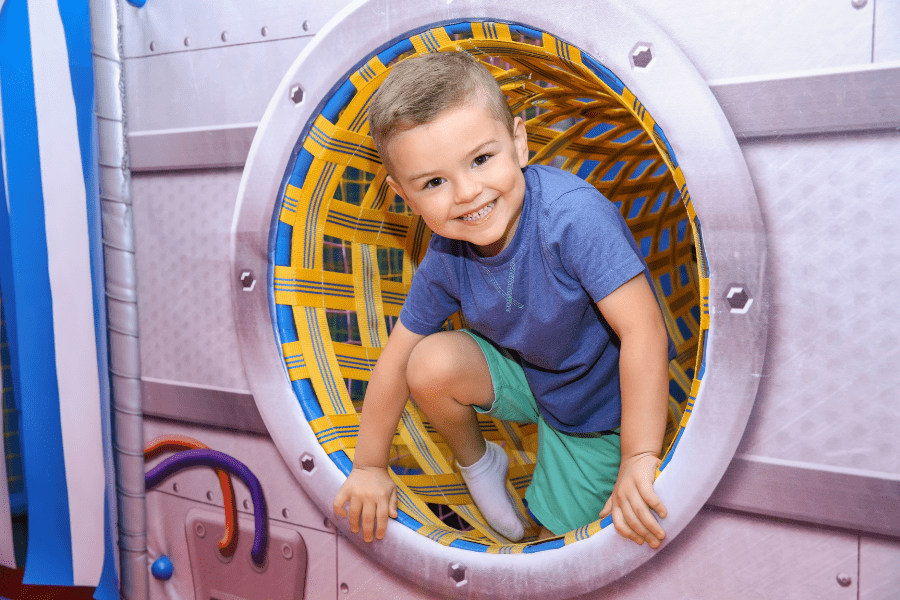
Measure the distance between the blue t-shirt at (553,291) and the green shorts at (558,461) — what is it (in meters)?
0.03

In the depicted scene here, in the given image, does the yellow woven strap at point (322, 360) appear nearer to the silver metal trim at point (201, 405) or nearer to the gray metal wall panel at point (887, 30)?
the silver metal trim at point (201, 405)

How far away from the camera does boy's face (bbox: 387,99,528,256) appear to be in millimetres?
767

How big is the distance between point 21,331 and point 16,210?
0.19m

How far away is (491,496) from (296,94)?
2.15ft

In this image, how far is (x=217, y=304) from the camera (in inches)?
40.3

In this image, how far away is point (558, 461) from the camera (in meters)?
1.06

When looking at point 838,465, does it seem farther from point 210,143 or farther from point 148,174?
point 148,174

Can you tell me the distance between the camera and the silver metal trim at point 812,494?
2.10 feet

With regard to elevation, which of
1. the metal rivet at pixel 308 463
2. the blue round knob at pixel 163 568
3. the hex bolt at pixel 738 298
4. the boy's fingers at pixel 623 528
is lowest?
the blue round knob at pixel 163 568

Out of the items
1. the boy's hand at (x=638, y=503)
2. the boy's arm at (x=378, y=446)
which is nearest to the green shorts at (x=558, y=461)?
the boy's arm at (x=378, y=446)

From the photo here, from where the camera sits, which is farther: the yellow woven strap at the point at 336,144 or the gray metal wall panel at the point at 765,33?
the yellow woven strap at the point at 336,144

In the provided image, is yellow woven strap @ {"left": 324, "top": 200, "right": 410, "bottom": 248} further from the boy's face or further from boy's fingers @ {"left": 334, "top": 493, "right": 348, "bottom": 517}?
boy's fingers @ {"left": 334, "top": 493, "right": 348, "bottom": 517}

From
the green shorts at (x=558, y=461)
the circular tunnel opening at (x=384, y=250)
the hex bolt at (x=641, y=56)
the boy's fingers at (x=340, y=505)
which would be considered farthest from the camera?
the green shorts at (x=558, y=461)

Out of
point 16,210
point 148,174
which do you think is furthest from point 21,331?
point 148,174
